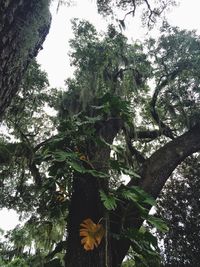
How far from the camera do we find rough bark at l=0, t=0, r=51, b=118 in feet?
7.50

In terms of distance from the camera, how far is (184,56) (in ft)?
22.3

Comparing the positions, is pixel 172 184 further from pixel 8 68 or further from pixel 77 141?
pixel 8 68

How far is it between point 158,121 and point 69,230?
12.0 ft

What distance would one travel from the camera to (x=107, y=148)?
187 inches

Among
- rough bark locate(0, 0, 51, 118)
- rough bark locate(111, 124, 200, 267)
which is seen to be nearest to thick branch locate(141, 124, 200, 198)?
rough bark locate(111, 124, 200, 267)

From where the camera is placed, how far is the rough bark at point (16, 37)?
2285 mm

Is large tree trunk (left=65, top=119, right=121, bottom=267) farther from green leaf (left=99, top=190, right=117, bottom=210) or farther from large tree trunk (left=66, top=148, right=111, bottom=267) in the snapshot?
green leaf (left=99, top=190, right=117, bottom=210)

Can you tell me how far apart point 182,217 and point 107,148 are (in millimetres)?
2978

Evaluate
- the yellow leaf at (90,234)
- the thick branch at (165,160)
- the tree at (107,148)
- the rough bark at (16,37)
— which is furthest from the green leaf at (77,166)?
the rough bark at (16,37)

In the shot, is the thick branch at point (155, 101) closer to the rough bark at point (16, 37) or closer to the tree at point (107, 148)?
the tree at point (107, 148)

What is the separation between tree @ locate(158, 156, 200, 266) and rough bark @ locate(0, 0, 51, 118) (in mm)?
5079

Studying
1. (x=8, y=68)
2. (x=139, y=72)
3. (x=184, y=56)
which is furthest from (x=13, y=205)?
(x=8, y=68)

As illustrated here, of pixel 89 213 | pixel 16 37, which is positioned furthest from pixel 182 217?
pixel 16 37

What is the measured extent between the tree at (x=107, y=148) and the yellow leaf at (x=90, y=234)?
1 centimetres
